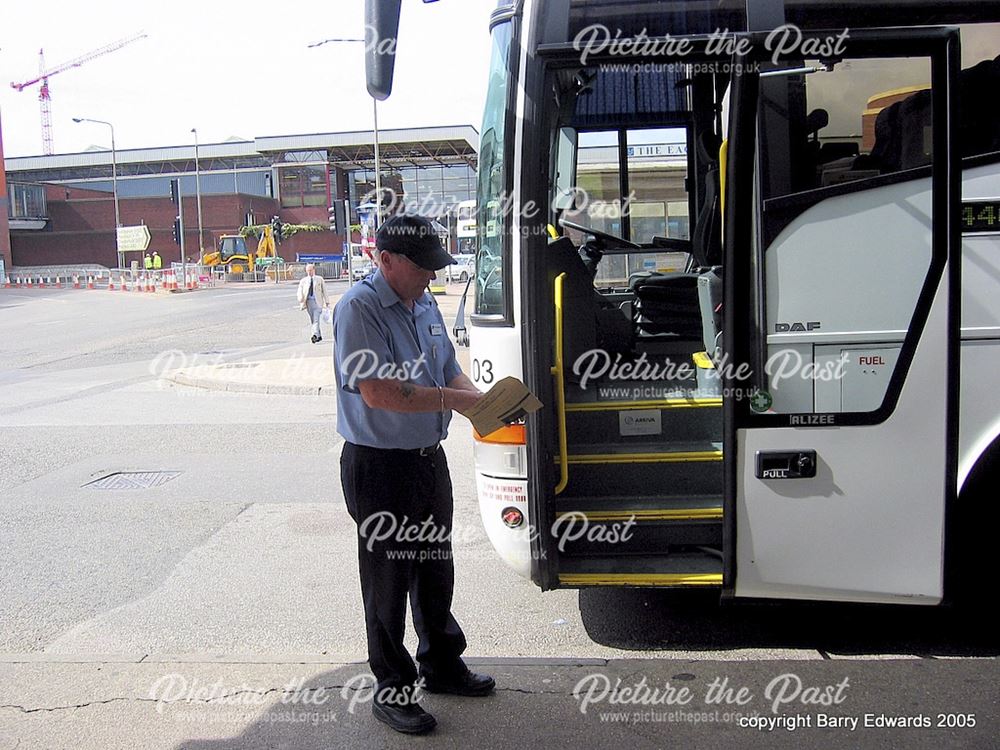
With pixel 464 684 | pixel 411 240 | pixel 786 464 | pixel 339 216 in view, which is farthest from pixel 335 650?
pixel 339 216

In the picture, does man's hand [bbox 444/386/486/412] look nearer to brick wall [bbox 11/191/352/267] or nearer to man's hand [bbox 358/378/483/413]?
man's hand [bbox 358/378/483/413]

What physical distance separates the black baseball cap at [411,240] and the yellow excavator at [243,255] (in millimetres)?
61604

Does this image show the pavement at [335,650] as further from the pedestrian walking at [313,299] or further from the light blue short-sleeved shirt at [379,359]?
the pedestrian walking at [313,299]

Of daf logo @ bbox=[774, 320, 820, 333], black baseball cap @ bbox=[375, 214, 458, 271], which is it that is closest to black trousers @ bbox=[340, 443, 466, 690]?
black baseball cap @ bbox=[375, 214, 458, 271]

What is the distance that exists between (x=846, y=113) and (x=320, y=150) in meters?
74.9

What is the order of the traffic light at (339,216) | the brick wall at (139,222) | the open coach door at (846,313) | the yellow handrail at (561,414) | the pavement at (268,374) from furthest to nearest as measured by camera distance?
the brick wall at (139,222) < the traffic light at (339,216) < the pavement at (268,374) < the yellow handrail at (561,414) < the open coach door at (846,313)

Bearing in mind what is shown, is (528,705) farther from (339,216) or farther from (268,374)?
(339,216)

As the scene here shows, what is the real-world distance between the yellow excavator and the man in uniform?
61617mm

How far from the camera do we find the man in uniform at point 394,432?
11.5 ft

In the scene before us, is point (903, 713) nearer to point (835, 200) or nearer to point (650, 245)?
point (835, 200)

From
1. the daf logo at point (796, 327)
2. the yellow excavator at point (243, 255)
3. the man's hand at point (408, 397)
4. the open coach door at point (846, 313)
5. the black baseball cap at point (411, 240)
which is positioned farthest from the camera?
the yellow excavator at point (243, 255)

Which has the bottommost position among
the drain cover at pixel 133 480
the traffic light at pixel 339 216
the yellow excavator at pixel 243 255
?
the drain cover at pixel 133 480

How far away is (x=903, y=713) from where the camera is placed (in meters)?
3.68

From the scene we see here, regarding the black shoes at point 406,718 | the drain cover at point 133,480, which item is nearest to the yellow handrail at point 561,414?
the black shoes at point 406,718
